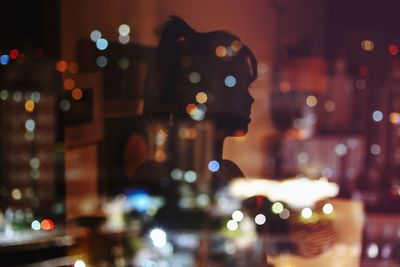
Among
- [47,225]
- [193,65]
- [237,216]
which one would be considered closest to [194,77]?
[193,65]

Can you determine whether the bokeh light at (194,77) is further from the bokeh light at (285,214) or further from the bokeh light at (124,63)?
the bokeh light at (285,214)

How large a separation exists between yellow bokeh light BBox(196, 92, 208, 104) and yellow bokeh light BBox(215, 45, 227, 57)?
0.06m

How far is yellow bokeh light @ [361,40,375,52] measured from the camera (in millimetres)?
740

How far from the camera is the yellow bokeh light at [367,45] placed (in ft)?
2.43

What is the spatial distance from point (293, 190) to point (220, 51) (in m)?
0.24

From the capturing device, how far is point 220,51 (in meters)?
0.79

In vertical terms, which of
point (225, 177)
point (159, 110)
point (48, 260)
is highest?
point (159, 110)

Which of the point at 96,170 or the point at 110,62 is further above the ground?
the point at 110,62

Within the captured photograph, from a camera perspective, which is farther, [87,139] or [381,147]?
[87,139]

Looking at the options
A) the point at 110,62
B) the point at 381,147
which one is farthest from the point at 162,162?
the point at 381,147

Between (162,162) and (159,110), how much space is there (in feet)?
0.27

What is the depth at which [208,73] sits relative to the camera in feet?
2.59

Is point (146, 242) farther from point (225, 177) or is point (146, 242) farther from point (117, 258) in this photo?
point (225, 177)

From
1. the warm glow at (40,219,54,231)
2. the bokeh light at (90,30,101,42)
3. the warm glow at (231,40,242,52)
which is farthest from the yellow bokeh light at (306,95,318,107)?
the warm glow at (40,219,54,231)
